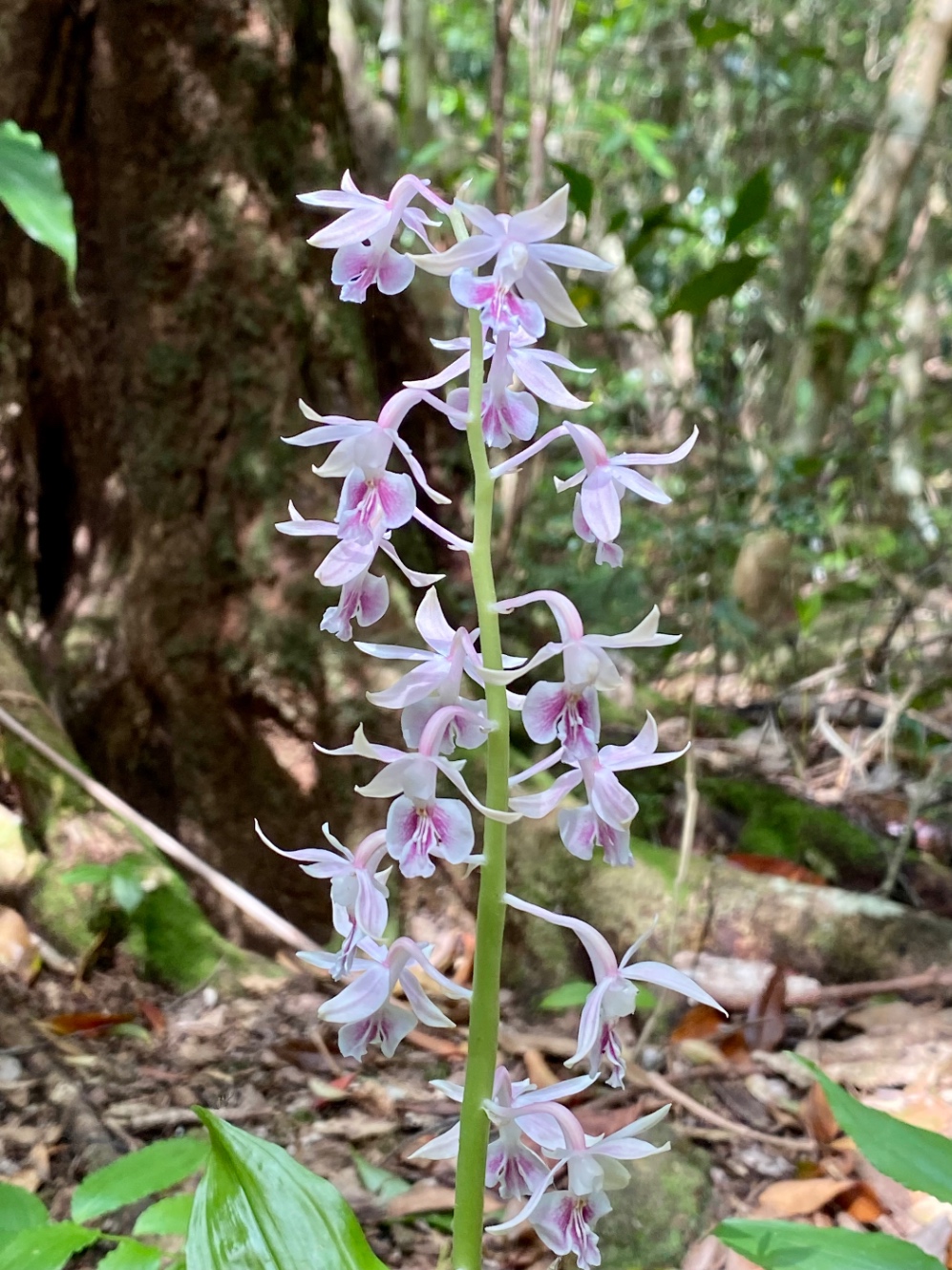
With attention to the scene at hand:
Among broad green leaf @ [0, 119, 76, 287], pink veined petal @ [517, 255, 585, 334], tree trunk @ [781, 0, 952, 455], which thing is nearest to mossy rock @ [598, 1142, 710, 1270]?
pink veined petal @ [517, 255, 585, 334]

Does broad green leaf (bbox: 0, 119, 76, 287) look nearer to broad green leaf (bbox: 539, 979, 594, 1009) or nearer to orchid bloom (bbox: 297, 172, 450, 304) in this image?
orchid bloom (bbox: 297, 172, 450, 304)

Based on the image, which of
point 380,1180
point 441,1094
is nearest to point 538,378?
point 380,1180

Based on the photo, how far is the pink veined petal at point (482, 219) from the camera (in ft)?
3.57

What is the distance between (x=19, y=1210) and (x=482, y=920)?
0.87 m

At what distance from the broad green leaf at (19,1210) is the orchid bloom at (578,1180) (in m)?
0.71

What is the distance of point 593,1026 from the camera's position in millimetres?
1224

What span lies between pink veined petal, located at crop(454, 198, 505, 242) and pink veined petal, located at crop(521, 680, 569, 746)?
524 millimetres

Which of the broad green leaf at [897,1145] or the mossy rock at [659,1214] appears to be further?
the mossy rock at [659,1214]

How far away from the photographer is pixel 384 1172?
2.09m

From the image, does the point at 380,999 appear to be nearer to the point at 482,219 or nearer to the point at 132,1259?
the point at 132,1259

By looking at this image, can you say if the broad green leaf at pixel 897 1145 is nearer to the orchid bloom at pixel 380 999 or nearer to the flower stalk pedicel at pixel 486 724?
the flower stalk pedicel at pixel 486 724

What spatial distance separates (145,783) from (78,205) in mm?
1972

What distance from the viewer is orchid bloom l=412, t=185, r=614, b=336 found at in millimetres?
1115

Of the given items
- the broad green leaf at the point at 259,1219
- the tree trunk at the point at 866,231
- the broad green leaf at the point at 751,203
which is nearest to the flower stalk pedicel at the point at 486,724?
the broad green leaf at the point at 259,1219
